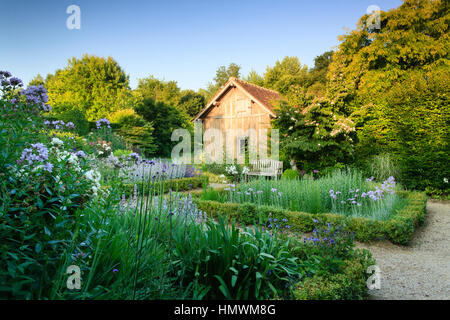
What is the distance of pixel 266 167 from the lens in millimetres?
12914

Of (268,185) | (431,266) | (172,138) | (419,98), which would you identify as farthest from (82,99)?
(431,266)

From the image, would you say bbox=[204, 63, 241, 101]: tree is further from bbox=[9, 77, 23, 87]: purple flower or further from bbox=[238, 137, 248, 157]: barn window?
bbox=[9, 77, 23, 87]: purple flower

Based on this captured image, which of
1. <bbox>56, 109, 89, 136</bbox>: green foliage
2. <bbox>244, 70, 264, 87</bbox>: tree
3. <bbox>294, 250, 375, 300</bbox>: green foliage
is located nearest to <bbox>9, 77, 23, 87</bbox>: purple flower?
<bbox>294, 250, 375, 300</bbox>: green foliage

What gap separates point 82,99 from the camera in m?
25.3

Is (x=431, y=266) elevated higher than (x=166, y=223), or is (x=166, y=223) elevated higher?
(x=166, y=223)

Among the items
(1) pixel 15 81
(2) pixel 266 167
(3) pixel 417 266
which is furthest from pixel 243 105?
(1) pixel 15 81

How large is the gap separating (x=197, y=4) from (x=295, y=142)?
6.26 meters

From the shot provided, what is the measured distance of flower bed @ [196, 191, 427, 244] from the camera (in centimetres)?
419

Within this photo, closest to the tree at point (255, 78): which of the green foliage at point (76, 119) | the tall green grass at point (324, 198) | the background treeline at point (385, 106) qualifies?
the background treeline at point (385, 106)

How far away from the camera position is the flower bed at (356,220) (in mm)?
4188

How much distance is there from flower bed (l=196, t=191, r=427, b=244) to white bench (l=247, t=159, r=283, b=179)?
6661mm

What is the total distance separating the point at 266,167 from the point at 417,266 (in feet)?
31.2

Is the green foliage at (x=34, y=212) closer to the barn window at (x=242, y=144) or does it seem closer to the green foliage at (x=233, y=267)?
the green foliage at (x=233, y=267)

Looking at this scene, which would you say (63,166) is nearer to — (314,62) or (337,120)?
(337,120)
